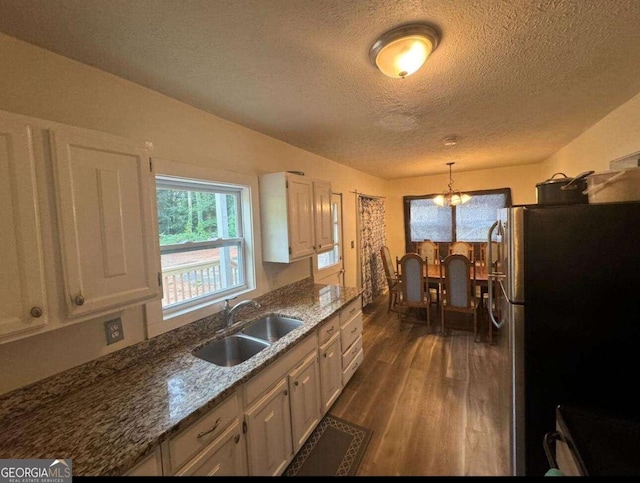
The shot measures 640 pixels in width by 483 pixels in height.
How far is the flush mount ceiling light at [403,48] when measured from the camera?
44.3 inches

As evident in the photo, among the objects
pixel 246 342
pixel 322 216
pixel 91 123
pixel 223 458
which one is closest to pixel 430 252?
pixel 322 216

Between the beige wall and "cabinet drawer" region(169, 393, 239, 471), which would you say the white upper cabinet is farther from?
the beige wall

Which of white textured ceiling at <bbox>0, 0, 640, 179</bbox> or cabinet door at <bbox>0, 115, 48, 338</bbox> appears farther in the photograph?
white textured ceiling at <bbox>0, 0, 640, 179</bbox>

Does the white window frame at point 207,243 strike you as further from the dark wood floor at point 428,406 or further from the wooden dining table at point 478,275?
the wooden dining table at point 478,275

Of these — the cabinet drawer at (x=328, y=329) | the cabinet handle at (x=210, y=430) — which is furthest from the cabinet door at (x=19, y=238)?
the cabinet drawer at (x=328, y=329)

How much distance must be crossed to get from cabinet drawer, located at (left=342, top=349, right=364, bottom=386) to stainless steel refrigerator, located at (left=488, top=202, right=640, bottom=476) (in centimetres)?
127

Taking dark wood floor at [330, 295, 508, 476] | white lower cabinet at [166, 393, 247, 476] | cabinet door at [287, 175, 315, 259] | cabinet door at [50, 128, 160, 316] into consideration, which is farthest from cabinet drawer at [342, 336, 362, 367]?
cabinet door at [50, 128, 160, 316]

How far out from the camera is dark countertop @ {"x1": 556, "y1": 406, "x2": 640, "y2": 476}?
784mm

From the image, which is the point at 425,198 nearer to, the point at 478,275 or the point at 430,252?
the point at 430,252

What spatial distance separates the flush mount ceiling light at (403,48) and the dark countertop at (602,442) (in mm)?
1634

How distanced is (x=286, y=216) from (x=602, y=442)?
204 cm

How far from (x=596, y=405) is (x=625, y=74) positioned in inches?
74.1

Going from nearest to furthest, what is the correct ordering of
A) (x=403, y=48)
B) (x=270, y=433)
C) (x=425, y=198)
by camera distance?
(x=403, y=48), (x=270, y=433), (x=425, y=198)

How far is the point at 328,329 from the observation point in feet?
6.85
